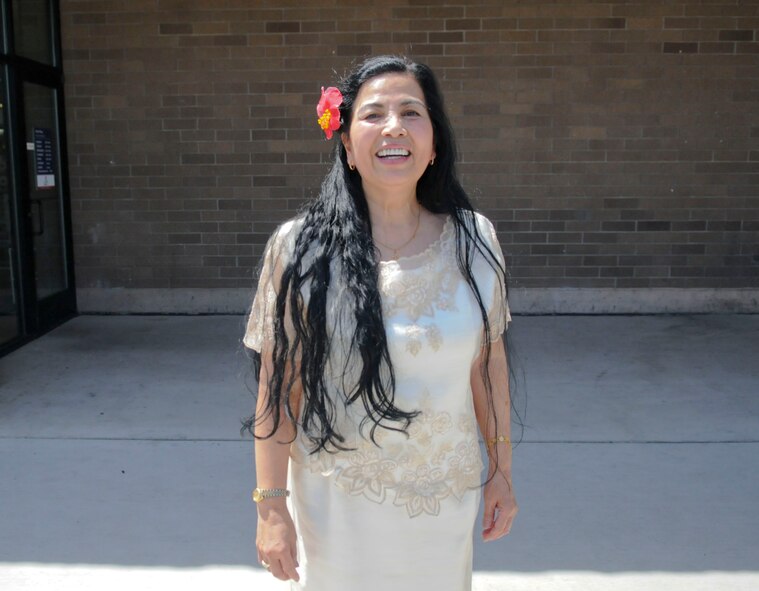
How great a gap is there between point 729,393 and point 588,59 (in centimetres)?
338

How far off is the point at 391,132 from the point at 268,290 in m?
0.48

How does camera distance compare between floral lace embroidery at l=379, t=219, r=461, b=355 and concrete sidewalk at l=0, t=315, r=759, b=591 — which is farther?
concrete sidewalk at l=0, t=315, r=759, b=591

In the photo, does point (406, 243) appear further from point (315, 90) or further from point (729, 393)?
point (315, 90)

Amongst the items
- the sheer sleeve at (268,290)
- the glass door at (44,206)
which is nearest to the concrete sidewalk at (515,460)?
the glass door at (44,206)

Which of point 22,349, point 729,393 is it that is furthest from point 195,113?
point 729,393

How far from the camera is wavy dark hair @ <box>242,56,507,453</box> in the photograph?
6.42 ft

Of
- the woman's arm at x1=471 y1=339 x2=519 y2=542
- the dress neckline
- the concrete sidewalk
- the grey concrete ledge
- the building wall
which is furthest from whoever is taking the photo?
the grey concrete ledge

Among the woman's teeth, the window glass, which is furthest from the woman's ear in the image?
the window glass

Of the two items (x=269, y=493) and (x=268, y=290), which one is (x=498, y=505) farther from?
(x=268, y=290)

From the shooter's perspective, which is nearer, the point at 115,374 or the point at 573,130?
the point at 115,374

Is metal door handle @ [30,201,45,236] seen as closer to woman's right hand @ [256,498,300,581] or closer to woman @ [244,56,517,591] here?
woman @ [244,56,517,591]

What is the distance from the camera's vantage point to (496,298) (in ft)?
7.00

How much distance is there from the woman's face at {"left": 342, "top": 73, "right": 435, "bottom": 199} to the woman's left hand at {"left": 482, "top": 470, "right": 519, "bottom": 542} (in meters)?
0.82

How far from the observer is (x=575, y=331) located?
7320 mm
